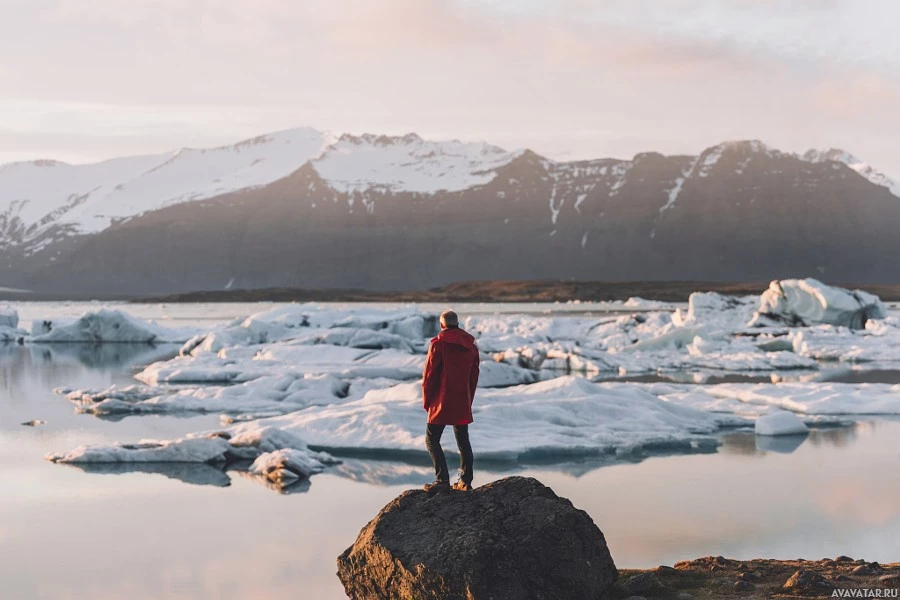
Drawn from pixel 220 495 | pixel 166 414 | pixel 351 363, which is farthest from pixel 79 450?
pixel 351 363

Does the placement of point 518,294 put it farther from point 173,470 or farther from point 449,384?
point 449,384

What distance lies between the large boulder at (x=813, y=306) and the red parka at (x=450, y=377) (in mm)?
36754

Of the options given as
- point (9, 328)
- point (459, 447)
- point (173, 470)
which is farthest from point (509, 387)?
point (9, 328)

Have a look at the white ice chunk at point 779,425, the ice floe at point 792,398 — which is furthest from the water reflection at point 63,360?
the white ice chunk at point 779,425

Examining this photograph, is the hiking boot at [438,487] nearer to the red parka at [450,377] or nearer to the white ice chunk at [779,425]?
the red parka at [450,377]

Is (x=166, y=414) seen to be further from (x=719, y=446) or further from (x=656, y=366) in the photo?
(x=656, y=366)

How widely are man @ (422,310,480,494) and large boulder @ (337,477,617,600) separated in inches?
12.4

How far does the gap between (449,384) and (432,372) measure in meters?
0.15

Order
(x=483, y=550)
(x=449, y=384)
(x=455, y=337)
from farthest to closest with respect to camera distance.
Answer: (x=449, y=384) < (x=455, y=337) < (x=483, y=550)

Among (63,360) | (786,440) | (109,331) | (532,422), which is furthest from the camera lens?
(109,331)

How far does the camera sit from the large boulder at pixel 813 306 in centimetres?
4200

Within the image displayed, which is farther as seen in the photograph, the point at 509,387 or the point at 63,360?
the point at 63,360

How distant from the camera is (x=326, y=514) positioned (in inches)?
445

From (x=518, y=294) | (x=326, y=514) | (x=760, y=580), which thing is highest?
(x=760, y=580)
